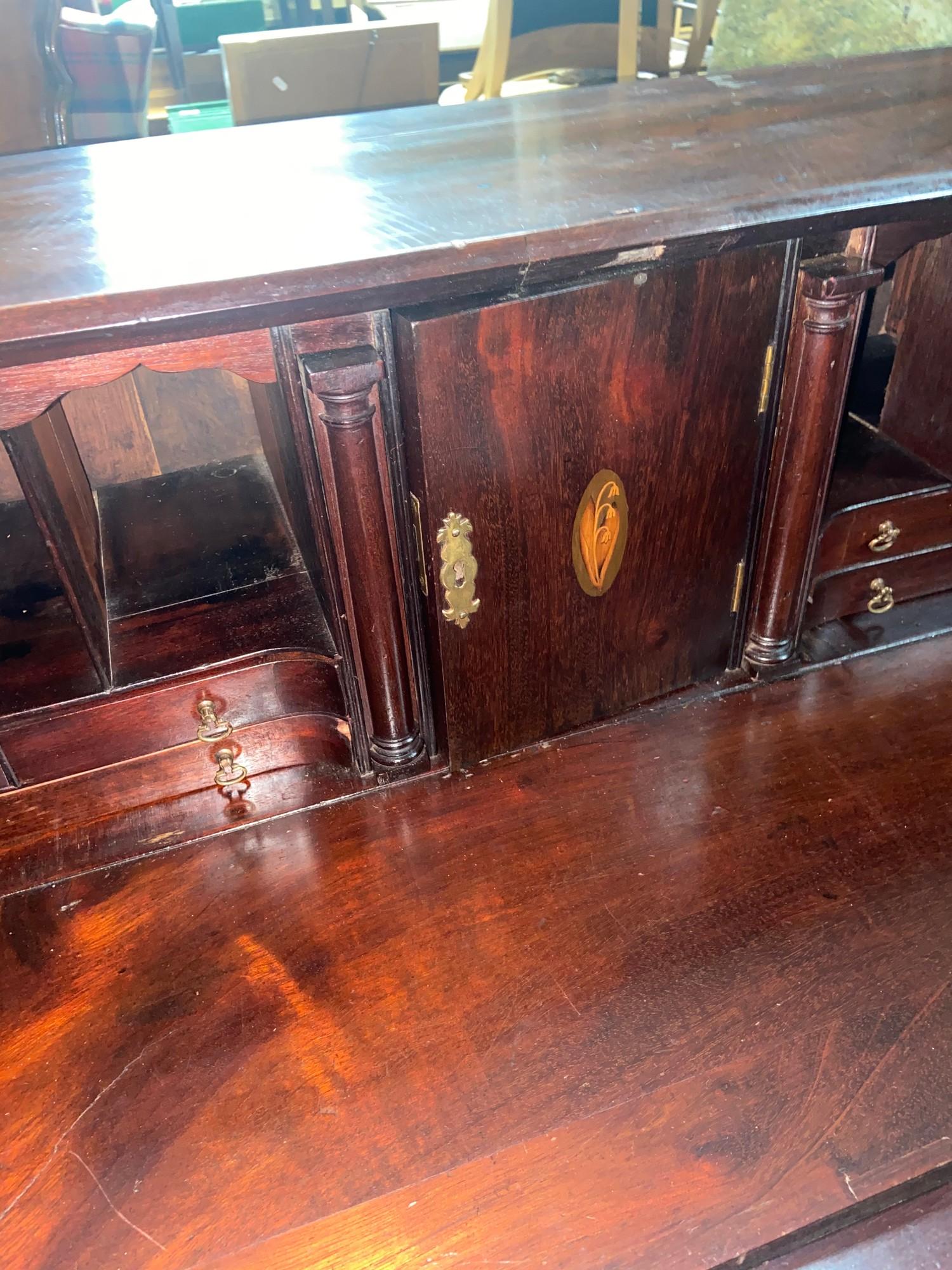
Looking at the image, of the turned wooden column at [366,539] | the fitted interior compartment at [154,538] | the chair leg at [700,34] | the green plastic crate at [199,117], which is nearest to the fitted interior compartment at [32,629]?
the fitted interior compartment at [154,538]

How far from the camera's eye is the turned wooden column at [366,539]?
27.4 inches

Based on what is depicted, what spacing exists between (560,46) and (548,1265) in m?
2.81

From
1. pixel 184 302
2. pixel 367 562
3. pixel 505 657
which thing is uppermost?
pixel 184 302

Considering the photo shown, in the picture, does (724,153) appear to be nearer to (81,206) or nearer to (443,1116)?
(81,206)

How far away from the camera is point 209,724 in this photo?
0.88m

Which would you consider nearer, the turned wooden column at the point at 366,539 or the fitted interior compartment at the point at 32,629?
the turned wooden column at the point at 366,539

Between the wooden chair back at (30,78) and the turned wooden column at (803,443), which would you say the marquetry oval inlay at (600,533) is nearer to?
the turned wooden column at (803,443)

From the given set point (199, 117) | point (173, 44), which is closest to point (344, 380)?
point (199, 117)

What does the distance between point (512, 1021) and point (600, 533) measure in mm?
436

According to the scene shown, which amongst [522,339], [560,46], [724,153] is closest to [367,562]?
[522,339]

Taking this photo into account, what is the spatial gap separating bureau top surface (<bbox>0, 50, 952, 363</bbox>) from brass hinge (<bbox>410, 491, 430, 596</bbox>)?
182 mm

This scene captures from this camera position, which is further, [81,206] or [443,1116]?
[81,206]

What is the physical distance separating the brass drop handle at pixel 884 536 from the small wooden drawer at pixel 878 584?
3 centimetres

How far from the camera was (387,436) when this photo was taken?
76 cm
